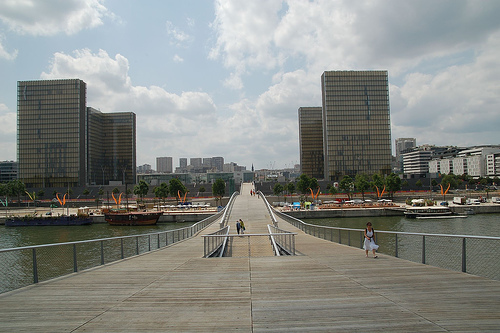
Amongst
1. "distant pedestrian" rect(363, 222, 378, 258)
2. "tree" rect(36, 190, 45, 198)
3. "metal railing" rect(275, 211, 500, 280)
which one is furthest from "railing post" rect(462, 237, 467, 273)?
"tree" rect(36, 190, 45, 198)

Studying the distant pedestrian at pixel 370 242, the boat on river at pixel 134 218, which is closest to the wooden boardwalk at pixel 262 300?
the distant pedestrian at pixel 370 242

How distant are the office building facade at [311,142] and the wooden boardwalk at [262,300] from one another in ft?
482

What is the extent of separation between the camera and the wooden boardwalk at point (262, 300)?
5.44 metres

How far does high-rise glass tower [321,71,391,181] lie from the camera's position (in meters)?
121

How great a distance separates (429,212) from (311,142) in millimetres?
104028

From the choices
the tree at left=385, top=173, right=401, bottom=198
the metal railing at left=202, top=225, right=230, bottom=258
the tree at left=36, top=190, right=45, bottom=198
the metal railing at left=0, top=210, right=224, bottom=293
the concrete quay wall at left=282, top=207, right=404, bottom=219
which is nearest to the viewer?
the metal railing at left=0, top=210, right=224, bottom=293

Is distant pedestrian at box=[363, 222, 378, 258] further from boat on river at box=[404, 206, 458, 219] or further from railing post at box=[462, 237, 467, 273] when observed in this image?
boat on river at box=[404, 206, 458, 219]

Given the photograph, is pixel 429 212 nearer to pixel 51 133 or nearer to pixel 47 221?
pixel 47 221

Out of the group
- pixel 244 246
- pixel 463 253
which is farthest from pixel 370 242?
pixel 244 246

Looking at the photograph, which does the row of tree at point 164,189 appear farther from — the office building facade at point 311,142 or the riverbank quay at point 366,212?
the office building facade at point 311,142

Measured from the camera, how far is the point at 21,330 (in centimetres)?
541

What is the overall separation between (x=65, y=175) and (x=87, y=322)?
128467mm

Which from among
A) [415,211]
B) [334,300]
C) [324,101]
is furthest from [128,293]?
[324,101]

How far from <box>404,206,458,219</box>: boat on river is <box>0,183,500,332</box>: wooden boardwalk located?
50.8m
